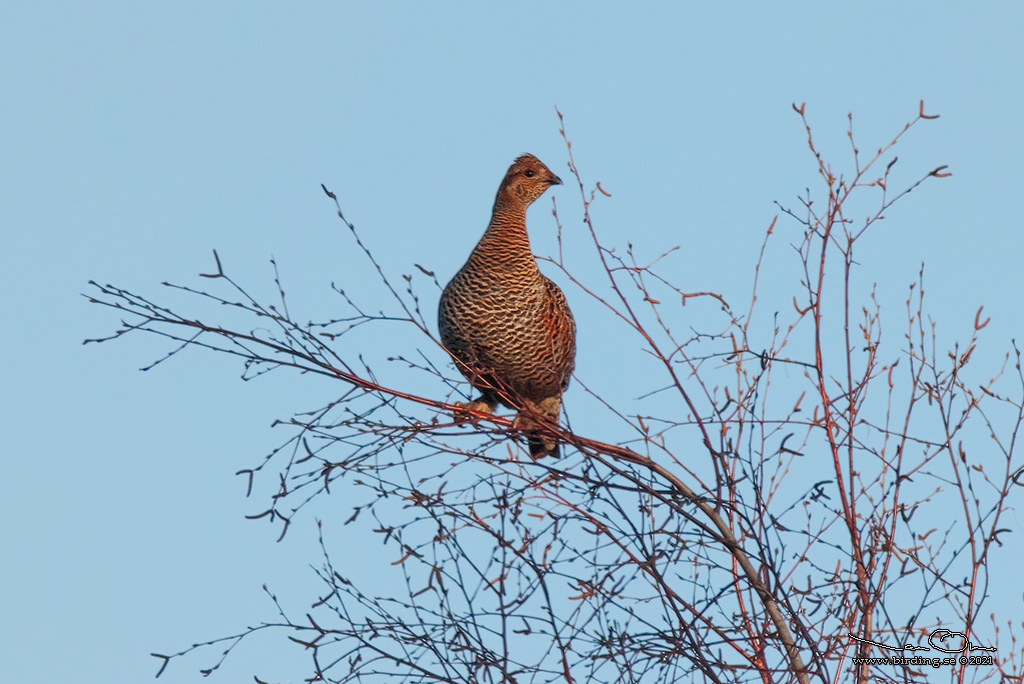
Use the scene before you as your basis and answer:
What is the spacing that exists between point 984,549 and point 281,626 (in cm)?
249

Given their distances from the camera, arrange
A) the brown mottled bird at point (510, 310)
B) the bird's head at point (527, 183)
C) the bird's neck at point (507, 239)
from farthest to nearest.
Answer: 1. the bird's head at point (527, 183)
2. the bird's neck at point (507, 239)
3. the brown mottled bird at point (510, 310)

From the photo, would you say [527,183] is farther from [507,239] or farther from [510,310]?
[510,310]

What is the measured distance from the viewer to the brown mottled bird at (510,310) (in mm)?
7754

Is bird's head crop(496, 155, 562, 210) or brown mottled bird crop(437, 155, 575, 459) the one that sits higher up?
bird's head crop(496, 155, 562, 210)

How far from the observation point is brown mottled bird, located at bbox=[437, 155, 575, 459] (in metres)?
7.75

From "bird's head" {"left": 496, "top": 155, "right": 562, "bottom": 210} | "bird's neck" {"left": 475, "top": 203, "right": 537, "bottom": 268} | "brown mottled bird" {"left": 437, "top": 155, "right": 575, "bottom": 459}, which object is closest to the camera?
"brown mottled bird" {"left": 437, "top": 155, "right": 575, "bottom": 459}

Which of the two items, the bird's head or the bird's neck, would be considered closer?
the bird's neck

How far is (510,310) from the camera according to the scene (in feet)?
25.5

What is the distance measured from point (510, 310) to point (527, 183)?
39.6 inches

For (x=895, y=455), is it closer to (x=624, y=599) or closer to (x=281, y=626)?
(x=624, y=599)

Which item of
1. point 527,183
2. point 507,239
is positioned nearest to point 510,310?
point 507,239

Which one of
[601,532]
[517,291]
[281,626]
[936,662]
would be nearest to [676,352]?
[601,532]

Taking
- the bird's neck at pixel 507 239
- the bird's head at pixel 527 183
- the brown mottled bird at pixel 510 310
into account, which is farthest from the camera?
the bird's head at pixel 527 183

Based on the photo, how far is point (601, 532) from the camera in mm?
4418
